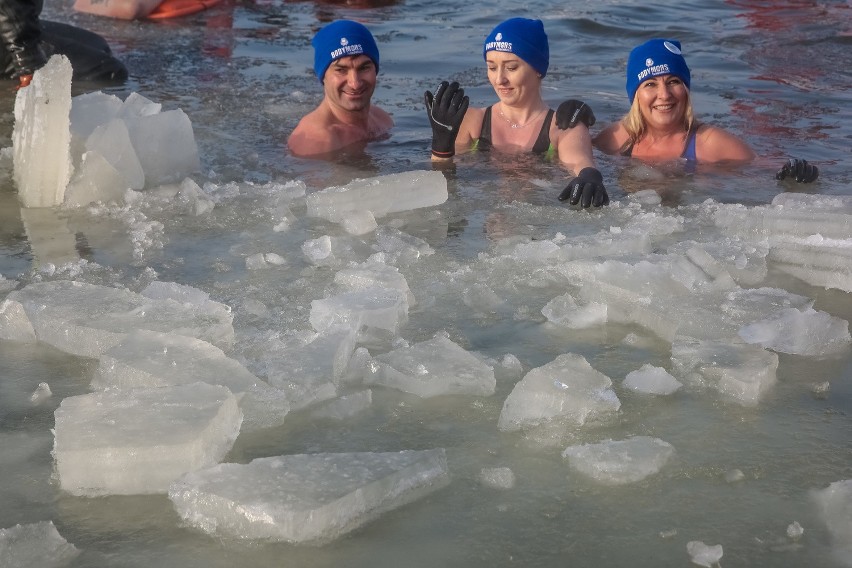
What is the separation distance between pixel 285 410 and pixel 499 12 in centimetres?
911

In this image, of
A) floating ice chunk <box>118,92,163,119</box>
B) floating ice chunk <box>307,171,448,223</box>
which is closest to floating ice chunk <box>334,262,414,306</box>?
floating ice chunk <box>307,171,448,223</box>

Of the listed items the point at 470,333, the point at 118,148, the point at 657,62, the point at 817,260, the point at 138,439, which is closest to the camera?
the point at 138,439

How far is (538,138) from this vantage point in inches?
239

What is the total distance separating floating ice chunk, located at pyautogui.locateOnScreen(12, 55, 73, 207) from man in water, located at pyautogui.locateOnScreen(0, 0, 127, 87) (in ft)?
5.80

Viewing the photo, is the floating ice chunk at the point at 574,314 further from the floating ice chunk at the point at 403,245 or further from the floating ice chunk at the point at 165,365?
the floating ice chunk at the point at 165,365

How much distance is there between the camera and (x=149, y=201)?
4902 mm

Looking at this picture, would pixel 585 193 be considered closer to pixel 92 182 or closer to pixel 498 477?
pixel 92 182

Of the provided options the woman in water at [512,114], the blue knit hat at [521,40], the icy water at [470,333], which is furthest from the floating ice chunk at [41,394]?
the blue knit hat at [521,40]

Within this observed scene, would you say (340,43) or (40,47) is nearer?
(340,43)

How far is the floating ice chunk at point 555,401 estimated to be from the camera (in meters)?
2.86

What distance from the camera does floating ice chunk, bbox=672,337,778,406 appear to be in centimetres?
300

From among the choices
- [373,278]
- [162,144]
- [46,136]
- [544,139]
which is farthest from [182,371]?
[544,139]

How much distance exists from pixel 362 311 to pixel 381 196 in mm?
1499

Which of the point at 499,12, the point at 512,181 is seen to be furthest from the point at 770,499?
the point at 499,12
